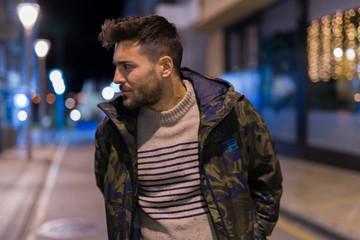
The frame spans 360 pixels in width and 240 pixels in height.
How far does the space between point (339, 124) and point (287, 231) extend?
19.8 ft

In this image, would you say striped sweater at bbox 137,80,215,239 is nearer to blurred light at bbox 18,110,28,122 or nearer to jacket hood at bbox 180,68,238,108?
jacket hood at bbox 180,68,238,108

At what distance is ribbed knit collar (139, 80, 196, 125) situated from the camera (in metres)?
2.12

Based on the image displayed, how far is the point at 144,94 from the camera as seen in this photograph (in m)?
2.06

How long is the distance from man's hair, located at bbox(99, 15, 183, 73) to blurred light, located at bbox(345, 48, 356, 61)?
9.69 m

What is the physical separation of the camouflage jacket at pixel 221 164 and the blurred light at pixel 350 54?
9479mm

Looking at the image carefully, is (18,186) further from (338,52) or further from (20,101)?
(20,101)

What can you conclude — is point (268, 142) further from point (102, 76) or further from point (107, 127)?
point (102, 76)

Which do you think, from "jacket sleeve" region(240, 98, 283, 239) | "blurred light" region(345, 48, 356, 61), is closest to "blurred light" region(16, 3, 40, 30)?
"blurred light" region(345, 48, 356, 61)

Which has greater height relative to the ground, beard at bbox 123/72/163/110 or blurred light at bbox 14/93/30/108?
beard at bbox 123/72/163/110

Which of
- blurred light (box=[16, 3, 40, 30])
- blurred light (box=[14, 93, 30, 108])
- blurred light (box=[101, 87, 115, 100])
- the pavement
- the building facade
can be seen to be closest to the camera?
the pavement

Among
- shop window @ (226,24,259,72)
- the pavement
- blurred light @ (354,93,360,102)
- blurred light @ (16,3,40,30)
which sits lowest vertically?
the pavement

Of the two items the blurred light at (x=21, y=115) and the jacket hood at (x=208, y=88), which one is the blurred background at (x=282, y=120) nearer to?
the jacket hood at (x=208, y=88)

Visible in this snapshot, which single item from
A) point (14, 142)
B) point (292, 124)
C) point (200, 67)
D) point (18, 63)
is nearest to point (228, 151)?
point (292, 124)

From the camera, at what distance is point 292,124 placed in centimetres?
1404
